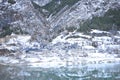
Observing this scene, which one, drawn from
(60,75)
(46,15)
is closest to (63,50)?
(46,15)

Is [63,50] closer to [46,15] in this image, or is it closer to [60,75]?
[46,15]

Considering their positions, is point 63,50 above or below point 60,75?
below

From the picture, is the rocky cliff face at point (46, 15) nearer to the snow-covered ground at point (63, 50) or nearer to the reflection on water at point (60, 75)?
the snow-covered ground at point (63, 50)

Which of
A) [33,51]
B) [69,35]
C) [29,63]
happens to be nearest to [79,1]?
[69,35]

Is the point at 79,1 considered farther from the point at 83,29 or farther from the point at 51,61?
the point at 51,61

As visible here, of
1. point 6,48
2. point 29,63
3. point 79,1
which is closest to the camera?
point 29,63

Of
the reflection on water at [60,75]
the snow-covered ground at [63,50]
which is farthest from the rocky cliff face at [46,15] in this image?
the reflection on water at [60,75]
